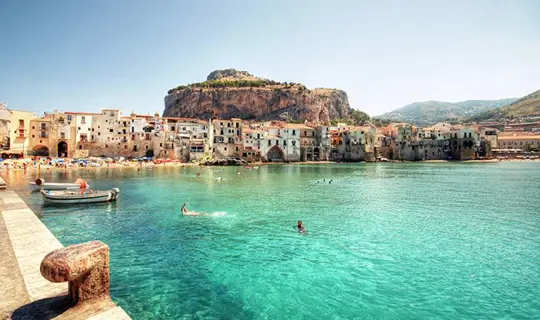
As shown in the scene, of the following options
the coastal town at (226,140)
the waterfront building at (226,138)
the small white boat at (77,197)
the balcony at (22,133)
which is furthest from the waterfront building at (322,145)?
the small white boat at (77,197)

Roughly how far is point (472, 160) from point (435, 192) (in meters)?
82.9

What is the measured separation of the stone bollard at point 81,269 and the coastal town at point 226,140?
2787 inches

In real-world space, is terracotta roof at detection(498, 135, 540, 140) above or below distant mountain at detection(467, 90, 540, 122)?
below

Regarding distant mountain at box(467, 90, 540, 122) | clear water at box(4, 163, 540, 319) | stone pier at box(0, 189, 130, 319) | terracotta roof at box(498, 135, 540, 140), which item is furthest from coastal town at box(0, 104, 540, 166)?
stone pier at box(0, 189, 130, 319)

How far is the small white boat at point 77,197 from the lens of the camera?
2180 centimetres

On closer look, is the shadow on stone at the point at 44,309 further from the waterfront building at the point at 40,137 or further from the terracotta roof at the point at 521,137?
the terracotta roof at the point at 521,137

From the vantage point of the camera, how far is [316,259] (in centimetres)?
1189

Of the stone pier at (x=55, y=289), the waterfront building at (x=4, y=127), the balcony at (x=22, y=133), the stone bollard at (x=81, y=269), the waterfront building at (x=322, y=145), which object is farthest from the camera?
the waterfront building at (x=322, y=145)

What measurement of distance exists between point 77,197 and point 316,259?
19.4 m

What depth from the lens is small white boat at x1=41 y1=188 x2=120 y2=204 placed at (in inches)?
858

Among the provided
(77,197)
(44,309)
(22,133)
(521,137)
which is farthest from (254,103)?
(44,309)

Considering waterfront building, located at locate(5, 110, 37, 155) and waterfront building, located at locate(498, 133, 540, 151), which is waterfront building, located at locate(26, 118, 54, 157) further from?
waterfront building, located at locate(498, 133, 540, 151)

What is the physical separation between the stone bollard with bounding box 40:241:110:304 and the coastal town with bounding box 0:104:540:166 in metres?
70.8

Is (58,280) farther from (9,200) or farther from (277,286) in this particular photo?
(9,200)
